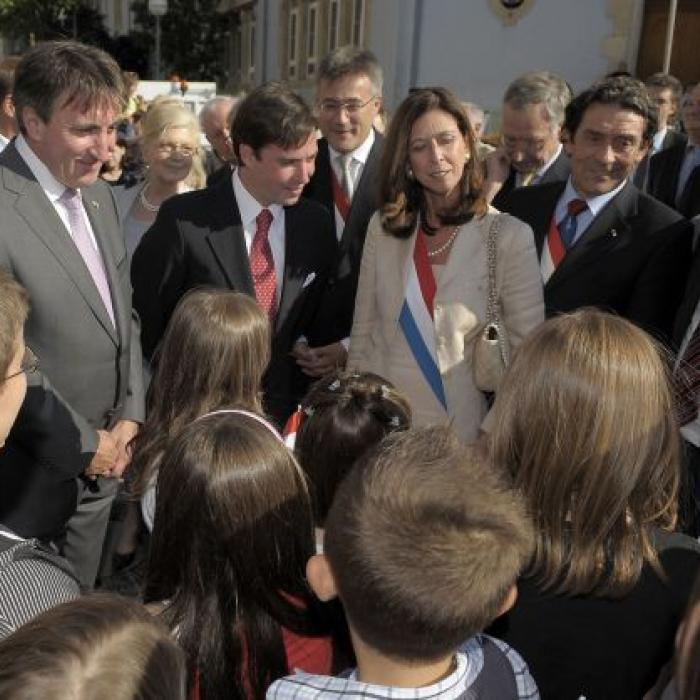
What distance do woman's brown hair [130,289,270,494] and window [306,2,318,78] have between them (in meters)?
21.5

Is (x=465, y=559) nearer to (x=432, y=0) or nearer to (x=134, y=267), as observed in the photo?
(x=134, y=267)

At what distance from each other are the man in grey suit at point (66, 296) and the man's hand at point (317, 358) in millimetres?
727

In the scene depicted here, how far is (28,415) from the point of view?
7.76ft

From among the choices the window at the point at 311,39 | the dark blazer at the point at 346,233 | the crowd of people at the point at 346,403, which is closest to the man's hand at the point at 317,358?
the crowd of people at the point at 346,403

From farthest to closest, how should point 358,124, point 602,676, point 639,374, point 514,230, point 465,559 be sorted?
1. point 358,124
2. point 514,230
3. point 639,374
4. point 602,676
5. point 465,559

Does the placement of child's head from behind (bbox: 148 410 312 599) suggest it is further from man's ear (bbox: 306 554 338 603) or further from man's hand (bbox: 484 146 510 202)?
man's hand (bbox: 484 146 510 202)

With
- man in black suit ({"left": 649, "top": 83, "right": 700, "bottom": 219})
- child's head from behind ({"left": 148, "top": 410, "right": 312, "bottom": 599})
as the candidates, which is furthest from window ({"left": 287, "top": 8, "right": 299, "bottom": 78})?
child's head from behind ({"left": 148, "top": 410, "right": 312, "bottom": 599})

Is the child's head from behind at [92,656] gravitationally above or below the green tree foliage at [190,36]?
below

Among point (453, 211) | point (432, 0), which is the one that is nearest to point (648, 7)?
point (432, 0)

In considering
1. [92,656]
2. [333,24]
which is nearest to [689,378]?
[92,656]

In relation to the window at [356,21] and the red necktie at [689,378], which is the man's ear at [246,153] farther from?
the window at [356,21]

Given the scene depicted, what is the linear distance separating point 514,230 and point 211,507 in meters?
1.56

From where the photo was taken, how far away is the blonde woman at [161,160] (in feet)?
14.1

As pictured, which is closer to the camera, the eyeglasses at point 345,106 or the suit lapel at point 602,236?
the suit lapel at point 602,236
